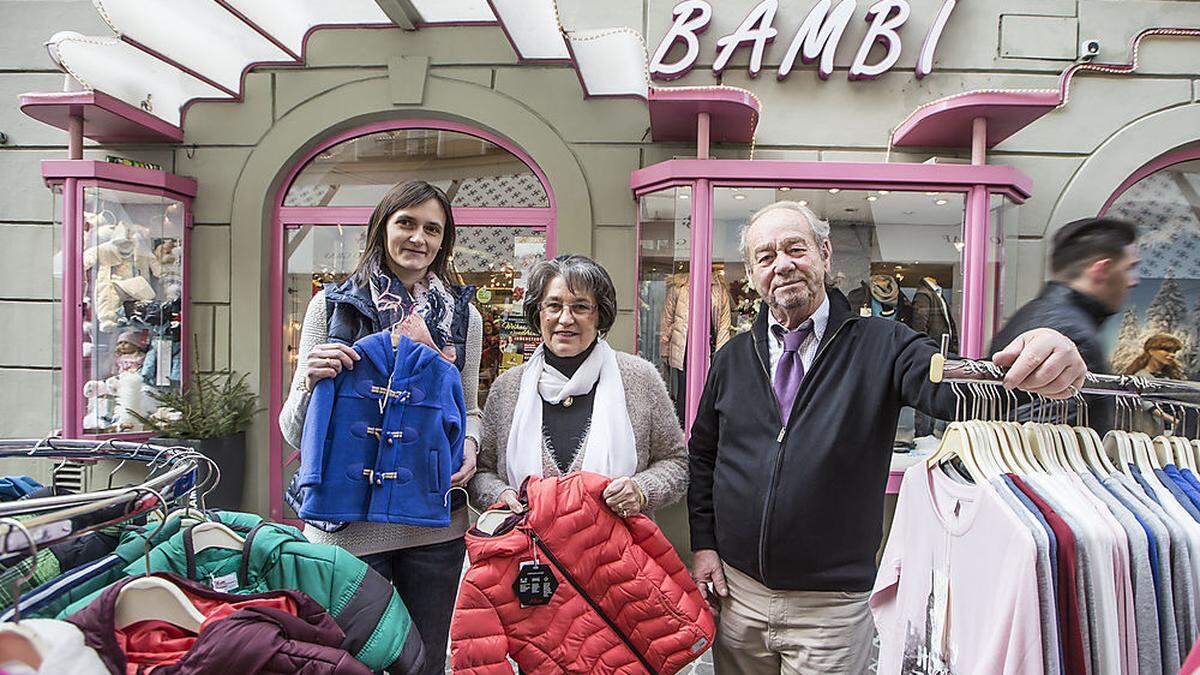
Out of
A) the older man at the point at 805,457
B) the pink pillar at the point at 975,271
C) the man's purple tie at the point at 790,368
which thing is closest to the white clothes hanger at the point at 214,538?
the older man at the point at 805,457

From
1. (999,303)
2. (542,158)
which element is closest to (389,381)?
(542,158)

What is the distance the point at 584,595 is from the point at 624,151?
3109mm

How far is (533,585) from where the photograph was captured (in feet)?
5.76

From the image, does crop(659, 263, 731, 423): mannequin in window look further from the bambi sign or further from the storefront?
the bambi sign

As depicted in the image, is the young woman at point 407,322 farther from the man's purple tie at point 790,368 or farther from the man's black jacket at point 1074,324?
the man's black jacket at point 1074,324

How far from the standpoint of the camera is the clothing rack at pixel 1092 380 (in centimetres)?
122

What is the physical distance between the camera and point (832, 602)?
5.71 feet

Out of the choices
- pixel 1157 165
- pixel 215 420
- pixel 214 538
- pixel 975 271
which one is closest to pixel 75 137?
pixel 215 420

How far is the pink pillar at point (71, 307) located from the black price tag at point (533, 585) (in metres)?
3.80

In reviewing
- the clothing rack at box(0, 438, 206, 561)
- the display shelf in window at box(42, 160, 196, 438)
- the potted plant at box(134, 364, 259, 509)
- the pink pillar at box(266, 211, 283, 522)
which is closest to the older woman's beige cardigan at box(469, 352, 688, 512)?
the clothing rack at box(0, 438, 206, 561)

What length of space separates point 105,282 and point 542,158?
2.88 meters

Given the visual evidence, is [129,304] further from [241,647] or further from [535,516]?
[241,647]

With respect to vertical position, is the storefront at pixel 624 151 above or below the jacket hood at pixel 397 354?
above

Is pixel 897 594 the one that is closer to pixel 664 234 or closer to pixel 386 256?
pixel 386 256
